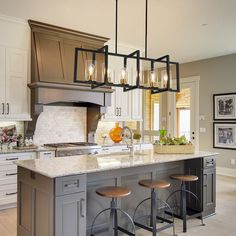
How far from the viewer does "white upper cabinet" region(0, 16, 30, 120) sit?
4488mm

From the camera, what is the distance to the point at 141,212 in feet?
11.5

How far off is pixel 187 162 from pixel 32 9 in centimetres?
327

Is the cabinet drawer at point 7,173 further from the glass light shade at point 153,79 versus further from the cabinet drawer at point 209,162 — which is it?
the cabinet drawer at point 209,162

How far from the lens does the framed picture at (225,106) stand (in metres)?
6.66

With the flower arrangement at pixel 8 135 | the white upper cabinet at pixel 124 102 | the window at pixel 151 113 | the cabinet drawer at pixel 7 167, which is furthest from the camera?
the window at pixel 151 113

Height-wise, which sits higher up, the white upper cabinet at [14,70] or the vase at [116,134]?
the white upper cabinet at [14,70]

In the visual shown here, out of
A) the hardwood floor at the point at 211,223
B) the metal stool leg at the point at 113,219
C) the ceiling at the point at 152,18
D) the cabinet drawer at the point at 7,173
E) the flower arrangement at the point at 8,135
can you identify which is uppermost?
the ceiling at the point at 152,18

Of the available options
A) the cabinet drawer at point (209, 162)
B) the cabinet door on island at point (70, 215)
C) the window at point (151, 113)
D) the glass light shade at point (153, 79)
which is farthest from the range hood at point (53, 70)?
the window at point (151, 113)

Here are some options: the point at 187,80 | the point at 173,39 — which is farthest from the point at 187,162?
the point at 187,80

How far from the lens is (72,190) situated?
2523mm

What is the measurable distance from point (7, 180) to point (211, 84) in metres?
5.43

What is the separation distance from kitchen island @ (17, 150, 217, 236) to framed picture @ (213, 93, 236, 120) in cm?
331

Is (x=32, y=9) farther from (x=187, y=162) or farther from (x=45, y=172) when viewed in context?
(x=187, y=162)

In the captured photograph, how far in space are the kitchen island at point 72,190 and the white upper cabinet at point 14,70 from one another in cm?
181
